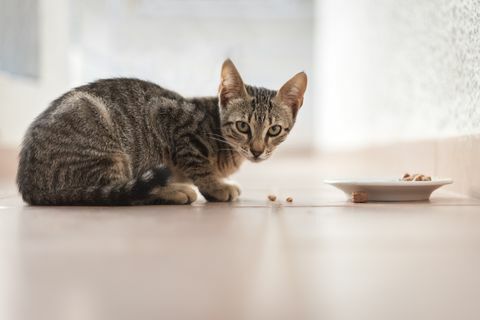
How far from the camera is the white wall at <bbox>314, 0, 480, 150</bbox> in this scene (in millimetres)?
1723

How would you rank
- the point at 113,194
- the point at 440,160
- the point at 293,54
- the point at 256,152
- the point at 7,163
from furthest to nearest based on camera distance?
the point at 293,54
the point at 7,163
the point at 440,160
the point at 256,152
the point at 113,194

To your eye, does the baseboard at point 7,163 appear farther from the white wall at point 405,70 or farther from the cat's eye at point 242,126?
the white wall at point 405,70

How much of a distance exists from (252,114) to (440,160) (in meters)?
0.76

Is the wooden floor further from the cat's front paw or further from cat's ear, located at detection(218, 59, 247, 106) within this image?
cat's ear, located at detection(218, 59, 247, 106)

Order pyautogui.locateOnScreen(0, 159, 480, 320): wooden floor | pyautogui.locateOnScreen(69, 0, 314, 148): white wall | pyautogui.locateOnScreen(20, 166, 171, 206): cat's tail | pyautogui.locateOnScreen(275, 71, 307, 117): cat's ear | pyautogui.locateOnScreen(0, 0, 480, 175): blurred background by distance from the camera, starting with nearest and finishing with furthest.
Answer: pyautogui.locateOnScreen(0, 159, 480, 320): wooden floor, pyautogui.locateOnScreen(20, 166, 171, 206): cat's tail, pyautogui.locateOnScreen(275, 71, 307, 117): cat's ear, pyautogui.locateOnScreen(0, 0, 480, 175): blurred background, pyautogui.locateOnScreen(69, 0, 314, 148): white wall

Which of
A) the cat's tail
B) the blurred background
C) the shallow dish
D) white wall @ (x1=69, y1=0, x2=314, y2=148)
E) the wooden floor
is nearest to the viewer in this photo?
the wooden floor

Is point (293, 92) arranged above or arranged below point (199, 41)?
below

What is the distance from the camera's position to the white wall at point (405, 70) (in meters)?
1.72

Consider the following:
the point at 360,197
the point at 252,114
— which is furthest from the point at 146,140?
the point at 360,197

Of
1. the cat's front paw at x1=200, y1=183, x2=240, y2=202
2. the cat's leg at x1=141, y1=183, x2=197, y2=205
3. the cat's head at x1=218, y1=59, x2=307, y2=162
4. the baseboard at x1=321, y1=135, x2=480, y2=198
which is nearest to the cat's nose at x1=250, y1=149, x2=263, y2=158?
the cat's head at x1=218, y1=59, x2=307, y2=162

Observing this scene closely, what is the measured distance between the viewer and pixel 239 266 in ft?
2.42

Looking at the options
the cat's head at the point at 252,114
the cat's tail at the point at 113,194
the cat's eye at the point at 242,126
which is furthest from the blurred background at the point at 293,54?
the cat's tail at the point at 113,194

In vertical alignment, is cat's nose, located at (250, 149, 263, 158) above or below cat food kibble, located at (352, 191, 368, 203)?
above

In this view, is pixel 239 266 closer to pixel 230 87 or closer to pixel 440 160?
pixel 230 87
